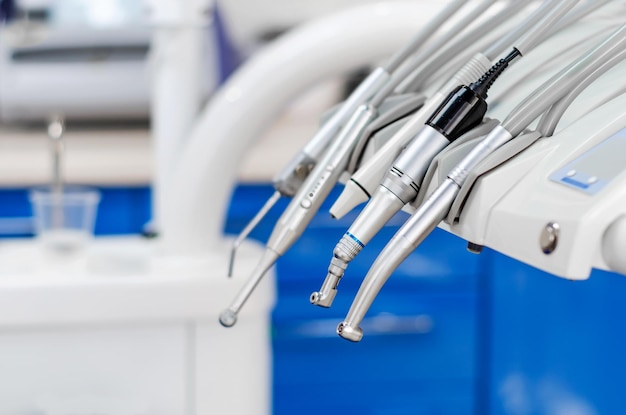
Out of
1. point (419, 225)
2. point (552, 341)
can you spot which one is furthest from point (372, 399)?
point (419, 225)

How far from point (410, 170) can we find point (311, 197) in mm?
66

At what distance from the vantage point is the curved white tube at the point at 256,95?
2.00 feet

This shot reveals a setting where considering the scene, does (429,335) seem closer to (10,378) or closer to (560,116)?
(10,378)

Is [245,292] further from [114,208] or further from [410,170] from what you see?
[114,208]

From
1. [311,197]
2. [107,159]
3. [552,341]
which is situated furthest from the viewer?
[552,341]

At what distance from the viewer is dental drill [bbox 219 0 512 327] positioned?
0.34 m

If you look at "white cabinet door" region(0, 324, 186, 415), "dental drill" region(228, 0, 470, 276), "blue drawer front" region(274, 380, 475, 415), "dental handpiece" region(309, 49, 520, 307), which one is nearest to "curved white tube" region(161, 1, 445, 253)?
"white cabinet door" region(0, 324, 186, 415)

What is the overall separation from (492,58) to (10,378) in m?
0.52

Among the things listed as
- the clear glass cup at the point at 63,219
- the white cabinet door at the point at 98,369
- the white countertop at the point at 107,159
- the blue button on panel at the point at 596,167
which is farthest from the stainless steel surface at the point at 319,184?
the white countertop at the point at 107,159

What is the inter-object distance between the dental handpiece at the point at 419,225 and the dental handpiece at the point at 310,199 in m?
0.07

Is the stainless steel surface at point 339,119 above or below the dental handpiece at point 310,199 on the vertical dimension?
above

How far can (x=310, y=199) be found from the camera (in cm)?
34

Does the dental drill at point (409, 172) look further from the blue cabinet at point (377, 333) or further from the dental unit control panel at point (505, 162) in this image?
the blue cabinet at point (377, 333)

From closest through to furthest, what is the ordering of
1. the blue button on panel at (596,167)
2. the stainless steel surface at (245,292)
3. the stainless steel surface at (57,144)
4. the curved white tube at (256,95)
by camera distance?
the blue button on panel at (596,167)
the stainless steel surface at (245,292)
the curved white tube at (256,95)
the stainless steel surface at (57,144)
